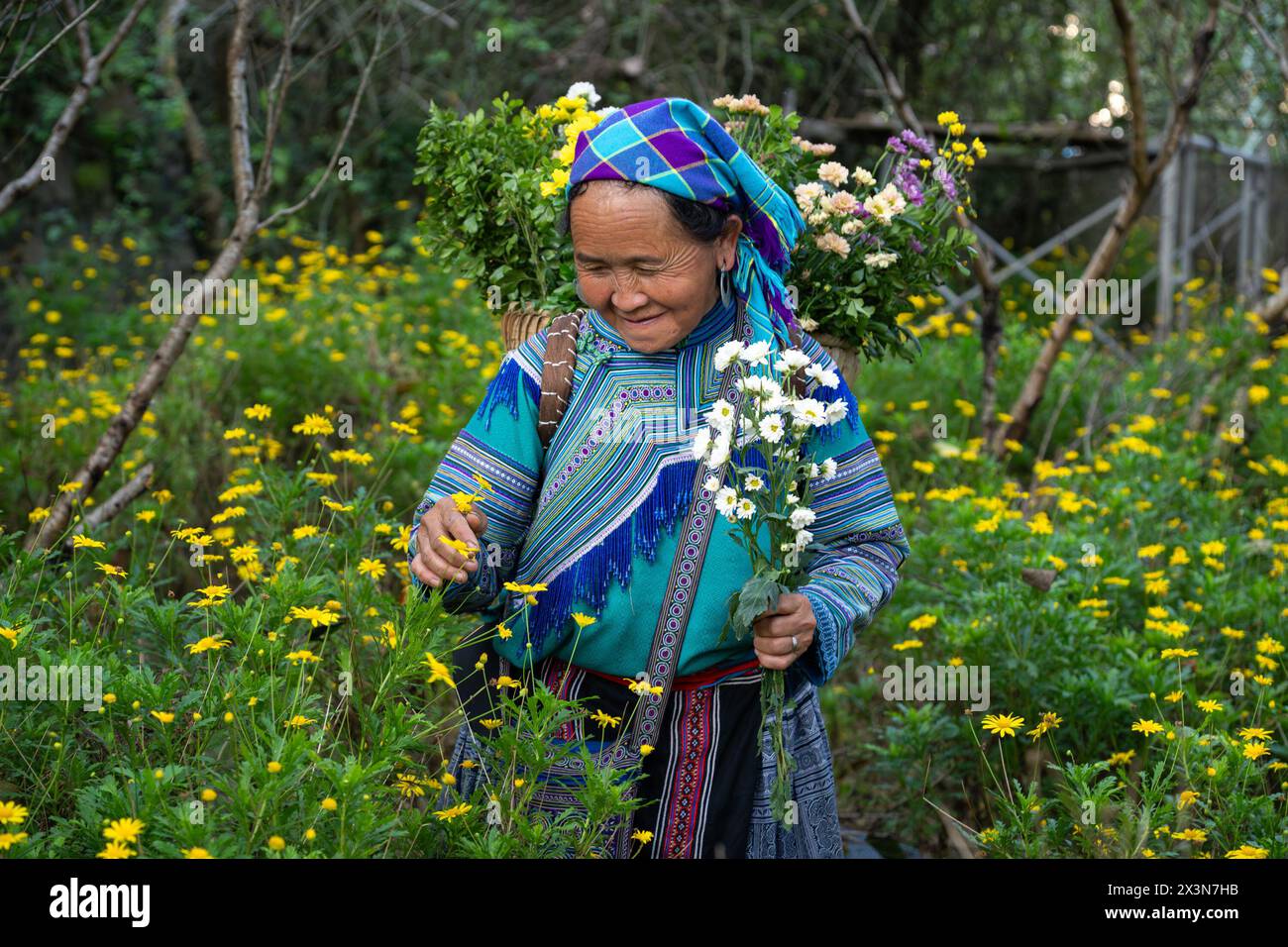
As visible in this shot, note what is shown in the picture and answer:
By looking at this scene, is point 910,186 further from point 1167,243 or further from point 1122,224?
point 1167,243

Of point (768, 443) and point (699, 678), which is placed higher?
point (768, 443)

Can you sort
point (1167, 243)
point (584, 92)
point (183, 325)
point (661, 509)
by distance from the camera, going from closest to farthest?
point (661, 509) < point (584, 92) < point (183, 325) < point (1167, 243)

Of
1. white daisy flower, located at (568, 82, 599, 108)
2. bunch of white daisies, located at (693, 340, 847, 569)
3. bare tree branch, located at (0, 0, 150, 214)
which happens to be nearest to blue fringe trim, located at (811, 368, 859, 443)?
bunch of white daisies, located at (693, 340, 847, 569)

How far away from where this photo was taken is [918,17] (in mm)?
10039

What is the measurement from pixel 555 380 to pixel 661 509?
27 centimetres

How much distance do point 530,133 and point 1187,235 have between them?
7427 mm

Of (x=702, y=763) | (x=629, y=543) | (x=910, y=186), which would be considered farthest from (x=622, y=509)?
(x=910, y=186)

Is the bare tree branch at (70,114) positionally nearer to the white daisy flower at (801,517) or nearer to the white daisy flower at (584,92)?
the white daisy flower at (584,92)

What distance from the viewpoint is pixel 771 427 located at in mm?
1835

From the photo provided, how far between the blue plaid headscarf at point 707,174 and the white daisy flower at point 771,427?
0.31m

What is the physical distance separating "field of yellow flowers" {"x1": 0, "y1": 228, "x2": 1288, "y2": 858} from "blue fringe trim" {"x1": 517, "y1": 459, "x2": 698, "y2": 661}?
0.22 m
